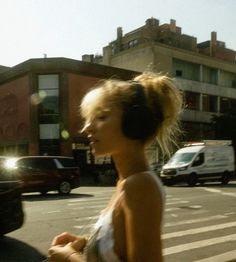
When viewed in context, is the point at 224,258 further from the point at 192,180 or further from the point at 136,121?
the point at 192,180

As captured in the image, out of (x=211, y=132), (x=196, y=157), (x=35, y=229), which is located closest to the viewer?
(x=35, y=229)

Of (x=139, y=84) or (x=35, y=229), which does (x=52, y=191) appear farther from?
(x=139, y=84)

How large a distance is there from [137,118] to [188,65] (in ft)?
169

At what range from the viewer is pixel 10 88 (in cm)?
4103

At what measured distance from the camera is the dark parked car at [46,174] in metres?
20.2

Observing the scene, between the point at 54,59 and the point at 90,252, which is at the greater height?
the point at 54,59

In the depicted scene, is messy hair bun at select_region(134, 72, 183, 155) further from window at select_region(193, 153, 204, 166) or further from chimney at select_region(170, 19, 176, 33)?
chimney at select_region(170, 19, 176, 33)

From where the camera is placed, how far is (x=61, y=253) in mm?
1891

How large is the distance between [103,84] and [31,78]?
118ft

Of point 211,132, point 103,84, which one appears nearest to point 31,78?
point 211,132

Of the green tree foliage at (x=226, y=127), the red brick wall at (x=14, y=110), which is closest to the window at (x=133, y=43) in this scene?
the green tree foliage at (x=226, y=127)

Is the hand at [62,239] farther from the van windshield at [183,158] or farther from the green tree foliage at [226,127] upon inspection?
the green tree foliage at [226,127]

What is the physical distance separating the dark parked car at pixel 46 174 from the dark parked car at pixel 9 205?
11116mm

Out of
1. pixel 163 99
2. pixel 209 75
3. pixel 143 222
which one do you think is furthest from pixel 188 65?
pixel 143 222
